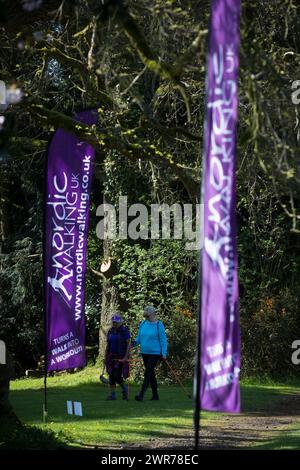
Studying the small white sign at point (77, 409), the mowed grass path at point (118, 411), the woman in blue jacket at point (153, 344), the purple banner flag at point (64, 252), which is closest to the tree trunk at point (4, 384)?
the purple banner flag at point (64, 252)

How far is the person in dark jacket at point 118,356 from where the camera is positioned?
17.8 m

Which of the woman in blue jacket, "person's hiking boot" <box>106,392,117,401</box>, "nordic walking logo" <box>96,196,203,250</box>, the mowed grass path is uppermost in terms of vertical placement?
"nordic walking logo" <box>96,196,203,250</box>

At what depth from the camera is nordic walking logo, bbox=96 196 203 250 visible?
23594 mm

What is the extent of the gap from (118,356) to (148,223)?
7765 mm

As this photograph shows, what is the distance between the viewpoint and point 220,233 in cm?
754

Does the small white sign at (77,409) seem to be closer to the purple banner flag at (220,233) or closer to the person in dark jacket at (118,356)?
the person in dark jacket at (118,356)

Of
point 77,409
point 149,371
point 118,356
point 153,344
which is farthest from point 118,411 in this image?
point 153,344

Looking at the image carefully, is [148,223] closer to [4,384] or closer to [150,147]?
[4,384]

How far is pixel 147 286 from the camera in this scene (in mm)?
24547

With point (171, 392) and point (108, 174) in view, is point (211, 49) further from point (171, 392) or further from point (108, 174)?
point (108, 174)

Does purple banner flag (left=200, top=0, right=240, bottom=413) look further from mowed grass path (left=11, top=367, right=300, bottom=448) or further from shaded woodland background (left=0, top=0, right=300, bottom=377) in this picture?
mowed grass path (left=11, top=367, right=300, bottom=448)

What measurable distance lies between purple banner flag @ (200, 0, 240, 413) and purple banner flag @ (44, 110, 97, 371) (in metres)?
6.10

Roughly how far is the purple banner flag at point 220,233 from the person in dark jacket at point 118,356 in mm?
10271

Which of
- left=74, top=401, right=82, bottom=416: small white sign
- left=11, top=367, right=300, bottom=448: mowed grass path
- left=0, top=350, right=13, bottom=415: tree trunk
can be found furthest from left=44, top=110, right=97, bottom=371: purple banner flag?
left=74, top=401, right=82, bottom=416: small white sign
